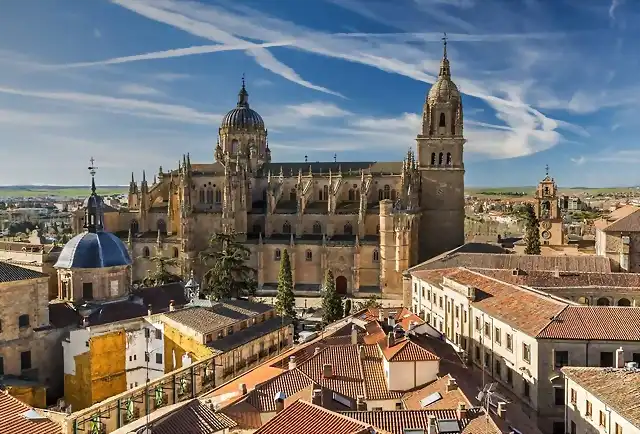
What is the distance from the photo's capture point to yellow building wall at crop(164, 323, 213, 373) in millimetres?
28538

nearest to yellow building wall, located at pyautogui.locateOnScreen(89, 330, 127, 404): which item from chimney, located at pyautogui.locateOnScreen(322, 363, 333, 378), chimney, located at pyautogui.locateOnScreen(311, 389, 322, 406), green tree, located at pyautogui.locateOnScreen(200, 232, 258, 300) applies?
chimney, located at pyautogui.locateOnScreen(322, 363, 333, 378)

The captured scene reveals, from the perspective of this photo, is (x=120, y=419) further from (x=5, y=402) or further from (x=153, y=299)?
(x=153, y=299)

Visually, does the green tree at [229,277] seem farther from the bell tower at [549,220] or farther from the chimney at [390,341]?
the bell tower at [549,220]

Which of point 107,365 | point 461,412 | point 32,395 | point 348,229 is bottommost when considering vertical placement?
point 32,395

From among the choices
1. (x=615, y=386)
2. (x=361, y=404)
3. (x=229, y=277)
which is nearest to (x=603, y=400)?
(x=615, y=386)

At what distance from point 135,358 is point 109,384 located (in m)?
1.75

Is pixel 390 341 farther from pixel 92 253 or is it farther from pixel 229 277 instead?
pixel 229 277

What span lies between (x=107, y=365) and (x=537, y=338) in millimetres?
20732

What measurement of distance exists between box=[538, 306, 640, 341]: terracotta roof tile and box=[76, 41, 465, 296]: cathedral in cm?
3264

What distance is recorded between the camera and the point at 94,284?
36.6 m

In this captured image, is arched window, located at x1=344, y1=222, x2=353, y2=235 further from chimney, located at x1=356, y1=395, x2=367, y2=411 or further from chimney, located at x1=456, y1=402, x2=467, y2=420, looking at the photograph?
chimney, located at x1=456, y1=402, x2=467, y2=420

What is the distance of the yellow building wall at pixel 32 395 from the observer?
28561mm

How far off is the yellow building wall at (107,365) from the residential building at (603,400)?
21000mm

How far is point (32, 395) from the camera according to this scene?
29.4 metres
